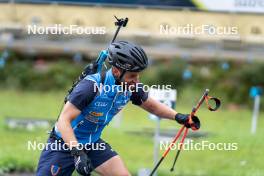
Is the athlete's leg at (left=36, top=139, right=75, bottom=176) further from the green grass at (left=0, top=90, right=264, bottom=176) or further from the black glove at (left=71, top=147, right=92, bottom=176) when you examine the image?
the green grass at (left=0, top=90, right=264, bottom=176)

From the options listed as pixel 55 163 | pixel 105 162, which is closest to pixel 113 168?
pixel 105 162

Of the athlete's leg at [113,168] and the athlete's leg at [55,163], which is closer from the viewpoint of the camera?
the athlete's leg at [55,163]

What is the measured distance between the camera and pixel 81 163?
→ 15.7 feet

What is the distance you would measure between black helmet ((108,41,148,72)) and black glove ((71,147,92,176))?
71 cm

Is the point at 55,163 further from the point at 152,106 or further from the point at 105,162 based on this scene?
the point at 152,106

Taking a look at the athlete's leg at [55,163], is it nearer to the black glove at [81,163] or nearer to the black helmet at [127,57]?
the black glove at [81,163]

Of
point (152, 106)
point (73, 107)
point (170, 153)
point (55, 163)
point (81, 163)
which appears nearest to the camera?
point (81, 163)

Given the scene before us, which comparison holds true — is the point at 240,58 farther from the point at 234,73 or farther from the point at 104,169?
the point at 104,169

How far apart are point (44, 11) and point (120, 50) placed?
36.3ft

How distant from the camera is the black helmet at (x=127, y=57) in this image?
505 cm

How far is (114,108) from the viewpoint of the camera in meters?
5.34

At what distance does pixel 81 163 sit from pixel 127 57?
2.88 ft

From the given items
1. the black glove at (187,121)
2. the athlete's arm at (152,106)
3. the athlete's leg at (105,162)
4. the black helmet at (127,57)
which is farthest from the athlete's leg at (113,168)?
the black helmet at (127,57)

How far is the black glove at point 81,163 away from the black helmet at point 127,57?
2.34ft
